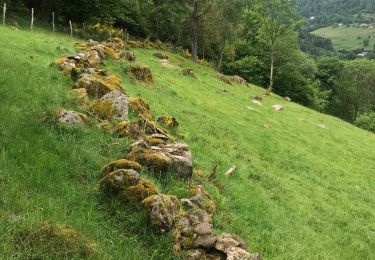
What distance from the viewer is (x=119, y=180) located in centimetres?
1017

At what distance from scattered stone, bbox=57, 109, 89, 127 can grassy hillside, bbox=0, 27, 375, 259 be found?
383mm

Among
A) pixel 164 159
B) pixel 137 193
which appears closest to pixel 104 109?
pixel 164 159

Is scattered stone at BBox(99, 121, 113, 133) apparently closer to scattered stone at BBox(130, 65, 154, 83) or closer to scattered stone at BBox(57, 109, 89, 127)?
scattered stone at BBox(57, 109, 89, 127)

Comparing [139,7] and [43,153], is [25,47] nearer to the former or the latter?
[43,153]

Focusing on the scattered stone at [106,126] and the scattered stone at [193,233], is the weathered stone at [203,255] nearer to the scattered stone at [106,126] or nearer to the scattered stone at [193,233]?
the scattered stone at [193,233]

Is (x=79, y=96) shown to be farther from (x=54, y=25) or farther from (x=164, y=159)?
(x=54, y=25)

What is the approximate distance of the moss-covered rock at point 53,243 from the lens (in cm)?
716

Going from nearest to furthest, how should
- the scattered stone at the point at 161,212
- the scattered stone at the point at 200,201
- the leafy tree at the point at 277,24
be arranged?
the scattered stone at the point at 161,212, the scattered stone at the point at 200,201, the leafy tree at the point at 277,24

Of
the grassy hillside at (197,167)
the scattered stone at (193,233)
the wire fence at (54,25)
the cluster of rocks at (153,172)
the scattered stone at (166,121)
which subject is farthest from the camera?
the wire fence at (54,25)

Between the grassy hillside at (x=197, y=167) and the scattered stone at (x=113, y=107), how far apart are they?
4.19ft

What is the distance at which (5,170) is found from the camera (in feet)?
30.6

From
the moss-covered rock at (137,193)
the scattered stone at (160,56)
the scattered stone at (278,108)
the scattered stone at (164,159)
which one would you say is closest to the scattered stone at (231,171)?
the scattered stone at (164,159)

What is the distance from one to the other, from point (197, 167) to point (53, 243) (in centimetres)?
923

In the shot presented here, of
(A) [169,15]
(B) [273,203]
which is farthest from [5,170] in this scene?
(A) [169,15]
